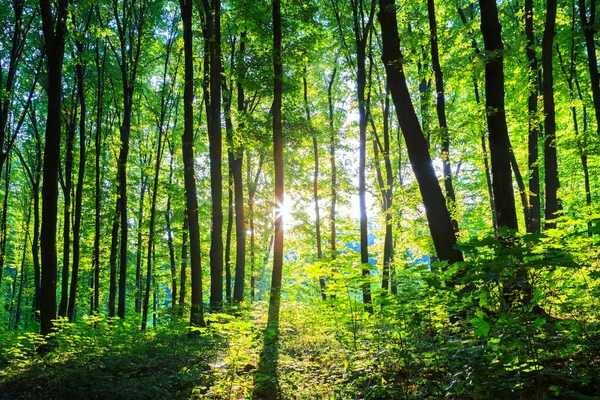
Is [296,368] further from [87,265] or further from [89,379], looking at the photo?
[87,265]

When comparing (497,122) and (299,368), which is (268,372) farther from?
(497,122)

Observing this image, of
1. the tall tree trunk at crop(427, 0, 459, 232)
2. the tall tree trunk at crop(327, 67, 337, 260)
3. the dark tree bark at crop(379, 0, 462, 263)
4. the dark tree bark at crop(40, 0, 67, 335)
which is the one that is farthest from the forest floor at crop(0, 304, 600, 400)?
the tall tree trunk at crop(327, 67, 337, 260)

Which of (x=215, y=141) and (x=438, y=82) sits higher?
(x=438, y=82)

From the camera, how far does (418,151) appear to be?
22.6 ft

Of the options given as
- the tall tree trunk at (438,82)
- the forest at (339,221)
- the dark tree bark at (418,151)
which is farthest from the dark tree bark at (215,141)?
the tall tree trunk at (438,82)

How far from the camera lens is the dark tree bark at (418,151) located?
6.42m

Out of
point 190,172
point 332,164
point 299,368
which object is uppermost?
point 332,164

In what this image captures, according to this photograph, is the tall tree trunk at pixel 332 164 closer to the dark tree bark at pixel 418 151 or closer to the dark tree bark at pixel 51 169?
the dark tree bark at pixel 418 151

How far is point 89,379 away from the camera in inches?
233

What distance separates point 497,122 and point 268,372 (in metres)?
5.56

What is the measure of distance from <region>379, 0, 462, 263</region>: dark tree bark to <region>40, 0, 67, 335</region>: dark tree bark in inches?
299

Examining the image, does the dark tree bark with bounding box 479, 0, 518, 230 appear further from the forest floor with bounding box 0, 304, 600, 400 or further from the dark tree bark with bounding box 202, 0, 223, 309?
the dark tree bark with bounding box 202, 0, 223, 309

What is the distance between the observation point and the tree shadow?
4.74 metres

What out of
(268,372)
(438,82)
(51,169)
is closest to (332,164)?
(438,82)
